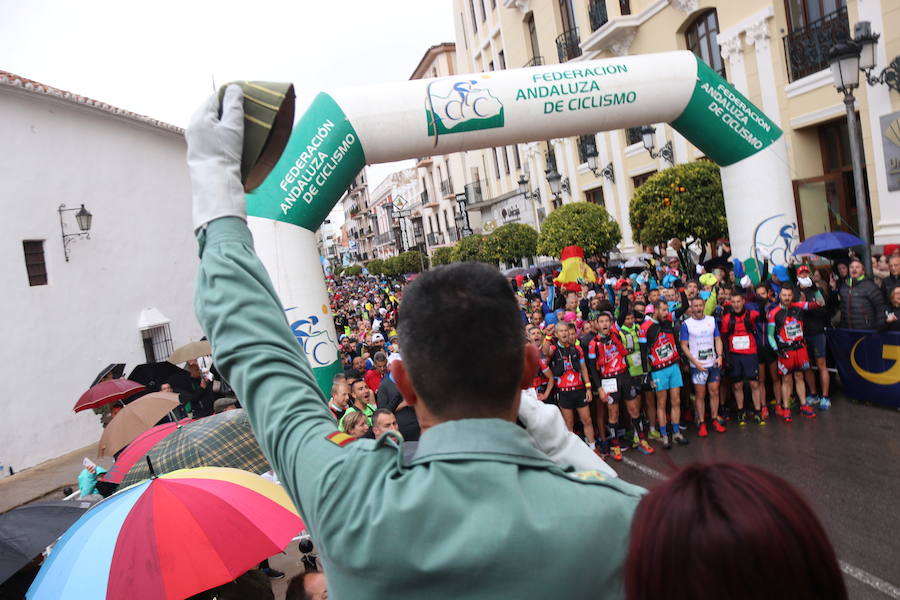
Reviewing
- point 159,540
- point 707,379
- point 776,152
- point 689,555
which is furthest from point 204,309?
point 776,152

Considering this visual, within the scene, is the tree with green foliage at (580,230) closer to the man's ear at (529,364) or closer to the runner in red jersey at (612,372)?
the runner in red jersey at (612,372)

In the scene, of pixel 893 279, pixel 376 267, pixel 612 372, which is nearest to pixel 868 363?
pixel 893 279

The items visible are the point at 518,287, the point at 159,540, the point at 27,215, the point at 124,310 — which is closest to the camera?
the point at 159,540

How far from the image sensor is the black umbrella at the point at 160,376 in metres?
11.5

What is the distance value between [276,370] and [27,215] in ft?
52.8

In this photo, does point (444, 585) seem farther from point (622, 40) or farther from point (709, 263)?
point (622, 40)

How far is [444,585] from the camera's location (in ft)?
3.26

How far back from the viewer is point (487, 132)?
977 centimetres

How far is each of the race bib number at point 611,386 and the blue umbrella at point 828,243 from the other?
4.07 meters

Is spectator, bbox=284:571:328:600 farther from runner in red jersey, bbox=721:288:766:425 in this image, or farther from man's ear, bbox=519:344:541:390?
runner in red jersey, bbox=721:288:766:425

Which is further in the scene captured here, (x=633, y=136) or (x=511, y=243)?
(x=511, y=243)

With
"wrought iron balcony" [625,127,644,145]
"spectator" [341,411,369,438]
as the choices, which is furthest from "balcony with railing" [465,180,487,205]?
"spectator" [341,411,369,438]

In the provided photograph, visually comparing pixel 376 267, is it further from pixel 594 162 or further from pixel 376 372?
pixel 376 372

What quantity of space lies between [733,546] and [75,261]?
1735 cm
